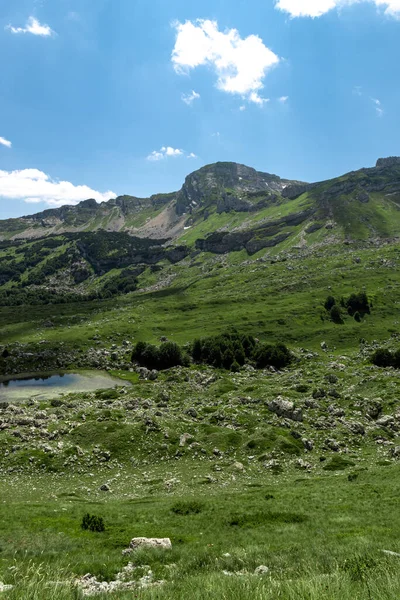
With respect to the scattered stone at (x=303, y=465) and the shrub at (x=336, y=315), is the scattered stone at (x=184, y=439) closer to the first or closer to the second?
the scattered stone at (x=303, y=465)

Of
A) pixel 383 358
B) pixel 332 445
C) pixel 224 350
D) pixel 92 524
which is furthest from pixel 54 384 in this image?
pixel 383 358

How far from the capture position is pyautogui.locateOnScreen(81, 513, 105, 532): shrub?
2065 cm

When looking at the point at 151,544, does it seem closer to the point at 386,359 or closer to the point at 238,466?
the point at 238,466

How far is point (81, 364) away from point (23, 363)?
16083 mm

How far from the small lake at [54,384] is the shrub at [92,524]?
57.1 meters

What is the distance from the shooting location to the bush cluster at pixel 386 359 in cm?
7300

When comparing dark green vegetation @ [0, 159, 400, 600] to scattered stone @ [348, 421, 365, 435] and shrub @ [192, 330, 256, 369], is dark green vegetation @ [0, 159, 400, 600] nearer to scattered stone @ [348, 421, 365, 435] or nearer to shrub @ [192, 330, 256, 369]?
scattered stone @ [348, 421, 365, 435]

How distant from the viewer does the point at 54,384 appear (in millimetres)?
84625

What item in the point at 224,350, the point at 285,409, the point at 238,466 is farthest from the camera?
the point at 224,350

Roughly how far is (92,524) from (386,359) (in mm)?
71872

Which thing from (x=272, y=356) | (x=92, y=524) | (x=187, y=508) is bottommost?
(x=272, y=356)

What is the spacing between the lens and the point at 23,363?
320ft

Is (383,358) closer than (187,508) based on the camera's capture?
No

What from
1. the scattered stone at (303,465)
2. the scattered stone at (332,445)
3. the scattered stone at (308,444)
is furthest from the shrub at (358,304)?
the scattered stone at (303,465)
